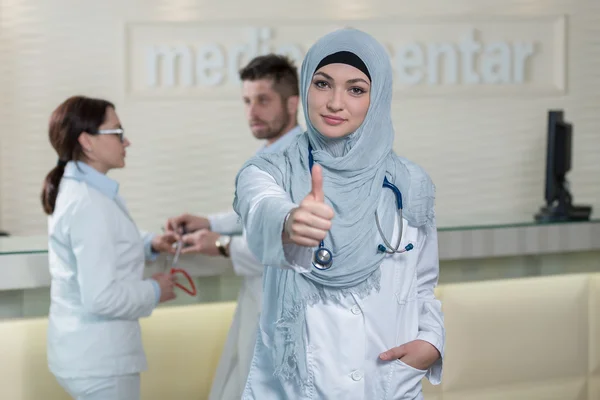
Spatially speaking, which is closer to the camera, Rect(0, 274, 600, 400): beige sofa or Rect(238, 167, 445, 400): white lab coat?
Rect(238, 167, 445, 400): white lab coat

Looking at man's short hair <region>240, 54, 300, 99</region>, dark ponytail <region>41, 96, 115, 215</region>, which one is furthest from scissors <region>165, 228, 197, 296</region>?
man's short hair <region>240, 54, 300, 99</region>

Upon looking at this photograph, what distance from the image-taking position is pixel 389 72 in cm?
196

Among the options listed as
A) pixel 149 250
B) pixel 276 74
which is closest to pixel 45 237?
pixel 149 250

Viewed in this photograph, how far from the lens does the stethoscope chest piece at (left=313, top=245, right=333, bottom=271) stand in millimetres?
1861

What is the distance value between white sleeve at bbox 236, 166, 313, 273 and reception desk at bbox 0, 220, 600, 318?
1.35 meters

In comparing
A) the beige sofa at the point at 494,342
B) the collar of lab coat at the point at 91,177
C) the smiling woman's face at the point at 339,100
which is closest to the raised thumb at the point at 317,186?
the smiling woman's face at the point at 339,100

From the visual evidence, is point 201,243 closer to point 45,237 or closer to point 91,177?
point 91,177

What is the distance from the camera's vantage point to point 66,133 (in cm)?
289

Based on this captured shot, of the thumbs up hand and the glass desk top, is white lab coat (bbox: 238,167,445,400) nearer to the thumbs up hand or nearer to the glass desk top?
the thumbs up hand

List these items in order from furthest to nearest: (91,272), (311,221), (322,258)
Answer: (91,272) < (322,258) < (311,221)

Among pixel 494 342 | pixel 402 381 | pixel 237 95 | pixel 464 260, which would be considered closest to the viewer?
pixel 402 381

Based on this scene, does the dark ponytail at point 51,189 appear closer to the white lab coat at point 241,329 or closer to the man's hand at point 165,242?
the man's hand at point 165,242

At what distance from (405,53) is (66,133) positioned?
117 inches

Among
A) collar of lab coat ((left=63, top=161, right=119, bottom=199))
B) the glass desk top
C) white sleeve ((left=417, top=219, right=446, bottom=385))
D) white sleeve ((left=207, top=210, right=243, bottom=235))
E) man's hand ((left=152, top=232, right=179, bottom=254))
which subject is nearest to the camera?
white sleeve ((left=417, top=219, right=446, bottom=385))
